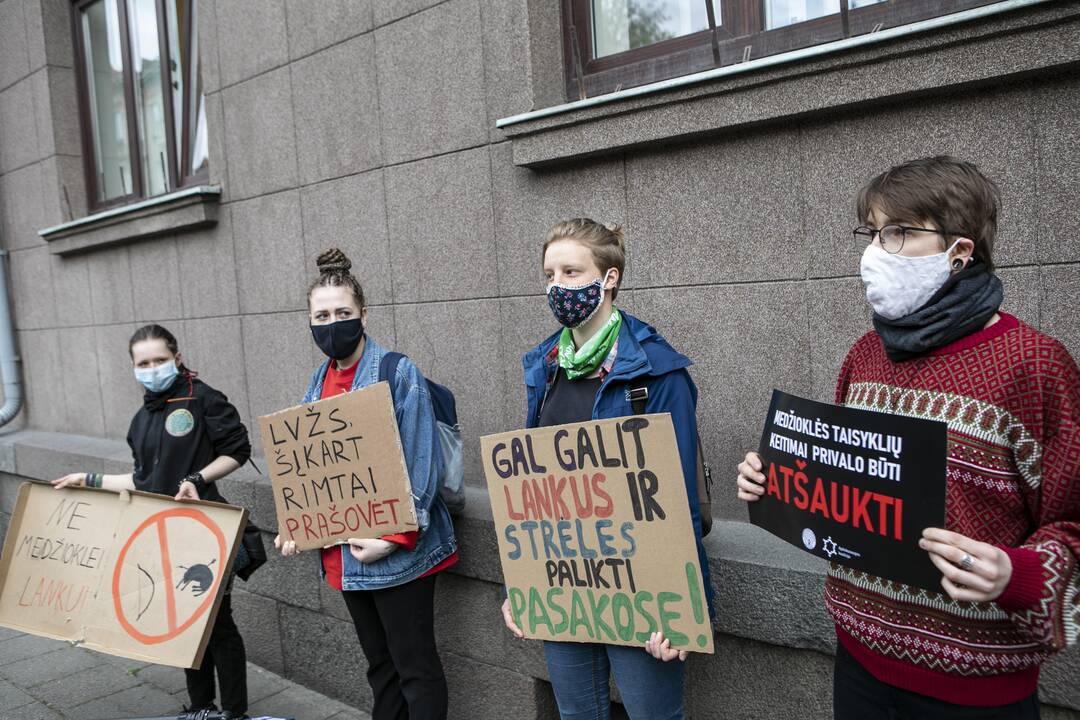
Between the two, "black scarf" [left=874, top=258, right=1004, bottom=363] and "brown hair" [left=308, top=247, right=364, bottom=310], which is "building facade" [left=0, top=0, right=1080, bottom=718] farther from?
"black scarf" [left=874, top=258, right=1004, bottom=363]

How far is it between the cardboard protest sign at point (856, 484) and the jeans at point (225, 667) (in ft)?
9.07

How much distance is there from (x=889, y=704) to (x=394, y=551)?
1892 millimetres

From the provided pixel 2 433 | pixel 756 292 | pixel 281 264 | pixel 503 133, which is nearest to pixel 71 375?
pixel 2 433

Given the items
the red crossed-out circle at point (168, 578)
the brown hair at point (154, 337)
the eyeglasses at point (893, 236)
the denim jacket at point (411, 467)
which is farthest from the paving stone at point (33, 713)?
the eyeglasses at point (893, 236)

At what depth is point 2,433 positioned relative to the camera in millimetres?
8227

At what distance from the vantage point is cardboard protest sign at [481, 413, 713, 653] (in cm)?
240

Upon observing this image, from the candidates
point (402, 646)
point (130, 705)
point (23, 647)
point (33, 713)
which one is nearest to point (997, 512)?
point (402, 646)

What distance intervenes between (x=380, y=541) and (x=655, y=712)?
1196 mm

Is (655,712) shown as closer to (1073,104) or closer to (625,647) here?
(625,647)

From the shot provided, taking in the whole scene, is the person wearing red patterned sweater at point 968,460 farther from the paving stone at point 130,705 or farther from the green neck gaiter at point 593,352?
the paving stone at point 130,705

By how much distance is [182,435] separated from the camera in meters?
3.83

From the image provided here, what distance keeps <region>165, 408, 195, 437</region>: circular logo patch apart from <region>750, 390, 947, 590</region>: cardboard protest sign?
8.96 feet

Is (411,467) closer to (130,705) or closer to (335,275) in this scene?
(335,275)

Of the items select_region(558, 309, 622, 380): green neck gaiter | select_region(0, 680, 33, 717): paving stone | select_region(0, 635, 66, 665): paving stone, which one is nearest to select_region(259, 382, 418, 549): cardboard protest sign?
select_region(558, 309, 622, 380): green neck gaiter
